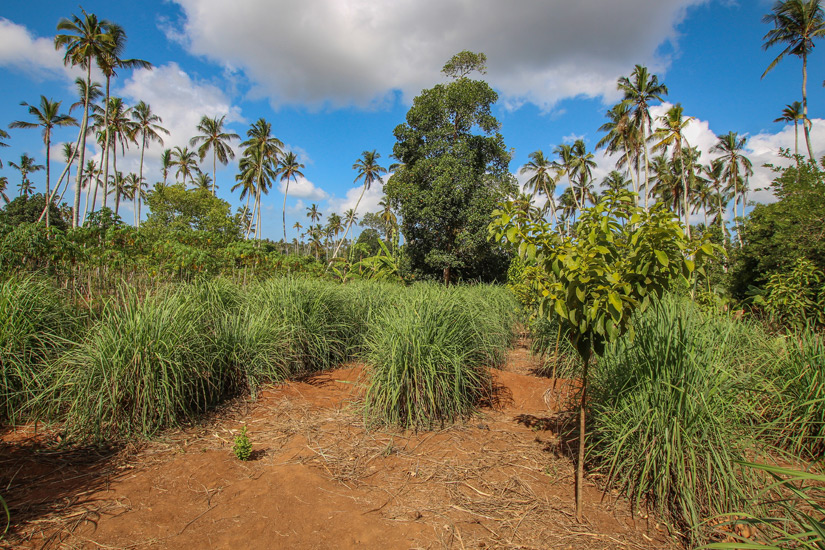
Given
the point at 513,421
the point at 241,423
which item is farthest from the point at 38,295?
the point at 513,421

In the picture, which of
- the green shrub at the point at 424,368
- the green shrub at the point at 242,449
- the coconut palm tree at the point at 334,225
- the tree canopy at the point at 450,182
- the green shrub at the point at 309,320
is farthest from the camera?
the coconut palm tree at the point at 334,225

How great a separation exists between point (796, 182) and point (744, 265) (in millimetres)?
2507

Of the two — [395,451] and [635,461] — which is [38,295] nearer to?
[395,451]

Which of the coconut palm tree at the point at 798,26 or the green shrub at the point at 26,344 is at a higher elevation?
the coconut palm tree at the point at 798,26

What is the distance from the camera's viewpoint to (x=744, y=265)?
11.8 meters

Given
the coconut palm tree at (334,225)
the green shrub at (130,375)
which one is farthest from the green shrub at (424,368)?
the coconut palm tree at (334,225)

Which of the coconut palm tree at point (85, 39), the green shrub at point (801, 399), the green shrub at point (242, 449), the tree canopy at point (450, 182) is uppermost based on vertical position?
the coconut palm tree at point (85, 39)

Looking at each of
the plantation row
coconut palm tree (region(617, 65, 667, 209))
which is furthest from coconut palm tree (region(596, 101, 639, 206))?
the plantation row

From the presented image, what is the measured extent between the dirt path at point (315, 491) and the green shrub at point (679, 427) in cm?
27

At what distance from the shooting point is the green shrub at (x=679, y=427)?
2.50m

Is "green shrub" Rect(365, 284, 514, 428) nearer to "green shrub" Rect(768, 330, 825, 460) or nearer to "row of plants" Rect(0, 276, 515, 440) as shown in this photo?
"row of plants" Rect(0, 276, 515, 440)

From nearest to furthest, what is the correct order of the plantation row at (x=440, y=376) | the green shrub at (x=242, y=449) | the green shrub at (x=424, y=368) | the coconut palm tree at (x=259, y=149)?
1. the plantation row at (x=440, y=376)
2. the green shrub at (x=242, y=449)
3. the green shrub at (x=424, y=368)
4. the coconut palm tree at (x=259, y=149)

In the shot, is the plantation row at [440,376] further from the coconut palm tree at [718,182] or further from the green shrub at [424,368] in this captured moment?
the coconut palm tree at [718,182]

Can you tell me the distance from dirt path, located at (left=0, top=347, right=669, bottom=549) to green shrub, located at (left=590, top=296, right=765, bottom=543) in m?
0.27
